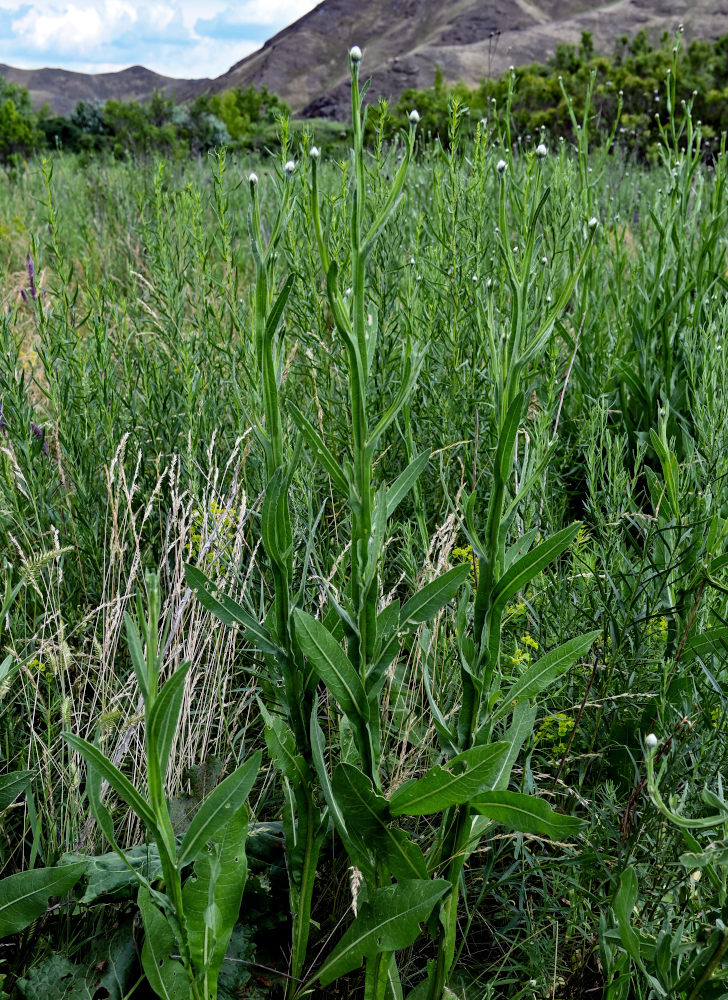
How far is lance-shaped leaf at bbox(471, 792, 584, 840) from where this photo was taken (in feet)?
3.52

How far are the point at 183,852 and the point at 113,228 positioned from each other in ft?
19.8

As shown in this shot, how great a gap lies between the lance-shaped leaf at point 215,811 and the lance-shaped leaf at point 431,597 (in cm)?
31

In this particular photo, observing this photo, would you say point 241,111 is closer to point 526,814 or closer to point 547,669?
point 547,669

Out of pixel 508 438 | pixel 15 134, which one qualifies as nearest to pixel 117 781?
pixel 508 438

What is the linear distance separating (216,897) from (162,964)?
12 centimetres

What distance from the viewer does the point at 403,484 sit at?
1.20 m

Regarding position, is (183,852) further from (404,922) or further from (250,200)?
(250,200)

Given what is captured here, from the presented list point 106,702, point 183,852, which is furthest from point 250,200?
point 106,702

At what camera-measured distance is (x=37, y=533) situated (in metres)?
2.33

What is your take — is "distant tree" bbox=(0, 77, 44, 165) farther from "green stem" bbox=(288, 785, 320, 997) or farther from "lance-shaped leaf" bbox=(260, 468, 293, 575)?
"green stem" bbox=(288, 785, 320, 997)

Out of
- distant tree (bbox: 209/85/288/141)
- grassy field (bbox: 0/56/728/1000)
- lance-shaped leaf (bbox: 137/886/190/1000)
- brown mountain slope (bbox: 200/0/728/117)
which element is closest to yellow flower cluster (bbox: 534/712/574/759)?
grassy field (bbox: 0/56/728/1000)

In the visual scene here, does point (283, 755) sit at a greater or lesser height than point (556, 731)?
greater

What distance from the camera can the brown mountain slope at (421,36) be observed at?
38.2 m

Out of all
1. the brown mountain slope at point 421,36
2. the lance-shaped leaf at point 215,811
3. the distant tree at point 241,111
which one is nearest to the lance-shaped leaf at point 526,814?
the lance-shaped leaf at point 215,811
